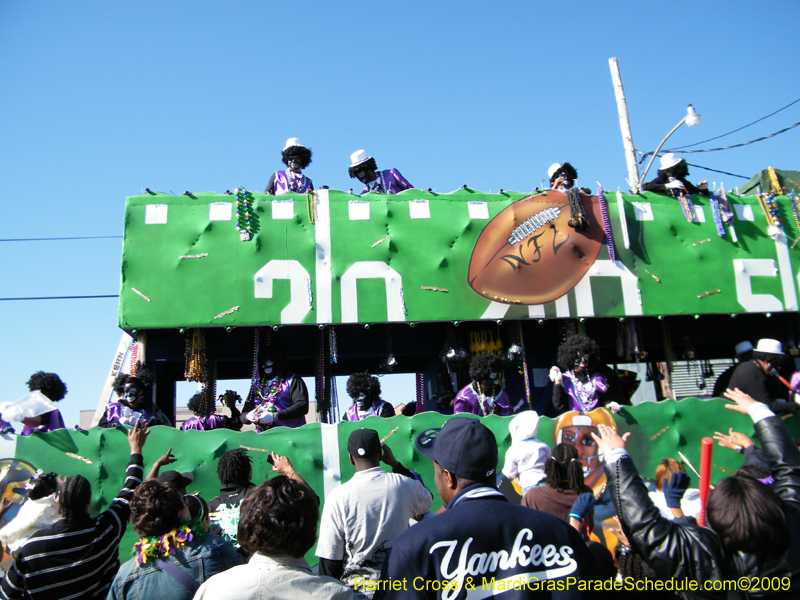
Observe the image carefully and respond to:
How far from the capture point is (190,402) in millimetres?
9414

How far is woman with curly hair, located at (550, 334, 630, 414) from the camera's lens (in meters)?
6.74

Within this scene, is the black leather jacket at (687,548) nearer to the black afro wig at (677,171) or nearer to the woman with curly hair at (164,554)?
the woman with curly hair at (164,554)

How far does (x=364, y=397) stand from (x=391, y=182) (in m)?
3.30

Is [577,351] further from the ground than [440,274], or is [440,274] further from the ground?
[440,274]

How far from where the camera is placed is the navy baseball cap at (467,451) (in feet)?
7.83

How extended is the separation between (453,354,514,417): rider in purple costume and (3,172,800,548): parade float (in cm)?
72

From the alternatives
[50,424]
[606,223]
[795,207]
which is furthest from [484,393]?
[795,207]

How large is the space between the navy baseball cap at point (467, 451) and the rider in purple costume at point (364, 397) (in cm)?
441

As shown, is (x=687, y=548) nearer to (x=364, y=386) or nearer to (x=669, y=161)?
(x=364, y=386)

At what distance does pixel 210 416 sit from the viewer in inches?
299

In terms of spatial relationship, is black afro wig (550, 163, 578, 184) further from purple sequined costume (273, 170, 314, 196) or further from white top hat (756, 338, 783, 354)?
purple sequined costume (273, 170, 314, 196)

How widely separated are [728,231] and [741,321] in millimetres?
1703

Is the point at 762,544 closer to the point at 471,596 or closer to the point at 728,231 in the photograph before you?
the point at 471,596

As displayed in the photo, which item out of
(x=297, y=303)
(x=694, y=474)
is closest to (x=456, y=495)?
(x=694, y=474)
